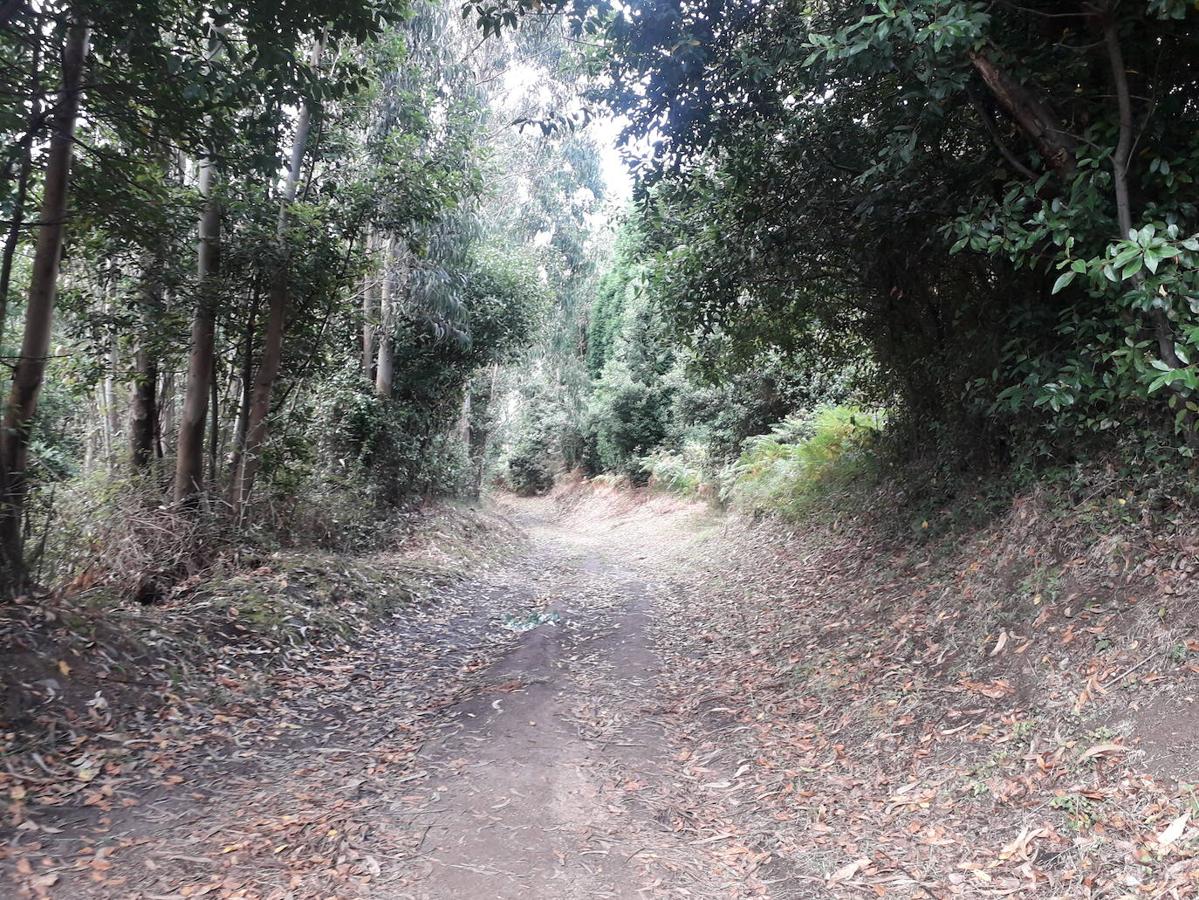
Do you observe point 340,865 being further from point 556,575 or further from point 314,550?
point 556,575

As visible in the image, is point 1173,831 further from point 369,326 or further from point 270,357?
point 369,326

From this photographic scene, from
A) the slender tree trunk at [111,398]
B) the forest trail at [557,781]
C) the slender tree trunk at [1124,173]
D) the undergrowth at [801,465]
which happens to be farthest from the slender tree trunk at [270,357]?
the slender tree trunk at [1124,173]

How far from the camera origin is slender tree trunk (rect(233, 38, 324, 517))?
32.3 feet

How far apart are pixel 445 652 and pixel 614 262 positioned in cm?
2575

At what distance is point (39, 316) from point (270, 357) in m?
4.41

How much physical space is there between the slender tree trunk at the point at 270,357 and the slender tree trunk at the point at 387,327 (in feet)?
13.9

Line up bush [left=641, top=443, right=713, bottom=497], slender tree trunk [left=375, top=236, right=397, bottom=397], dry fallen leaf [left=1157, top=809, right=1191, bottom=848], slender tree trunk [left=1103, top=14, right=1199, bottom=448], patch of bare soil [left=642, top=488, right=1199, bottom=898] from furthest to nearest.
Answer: bush [left=641, top=443, right=713, bottom=497], slender tree trunk [left=375, top=236, right=397, bottom=397], slender tree trunk [left=1103, top=14, right=1199, bottom=448], patch of bare soil [left=642, top=488, right=1199, bottom=898], dry fallen leaf [left=1157, top=809, right=1191, bottom=848]

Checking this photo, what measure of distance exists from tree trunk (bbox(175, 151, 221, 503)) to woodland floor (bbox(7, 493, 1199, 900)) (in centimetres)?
351

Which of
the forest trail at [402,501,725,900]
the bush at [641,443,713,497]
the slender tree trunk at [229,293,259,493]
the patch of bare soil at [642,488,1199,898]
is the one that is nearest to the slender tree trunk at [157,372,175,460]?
the slender tree trunk at [229,293,259,493]

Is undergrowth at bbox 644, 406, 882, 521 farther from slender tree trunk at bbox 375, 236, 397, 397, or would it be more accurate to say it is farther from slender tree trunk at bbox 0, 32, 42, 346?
slender tree trunk at bbox 0, 32, 42, 346

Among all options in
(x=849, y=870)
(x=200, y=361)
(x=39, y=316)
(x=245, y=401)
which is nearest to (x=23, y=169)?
(x=39, y=316)

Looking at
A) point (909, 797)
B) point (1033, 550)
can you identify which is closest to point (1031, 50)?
point (1033, 550)

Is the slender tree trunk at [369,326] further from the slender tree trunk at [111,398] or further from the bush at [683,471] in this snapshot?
the bush at [683,471]

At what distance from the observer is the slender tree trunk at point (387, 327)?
14.7 metres
